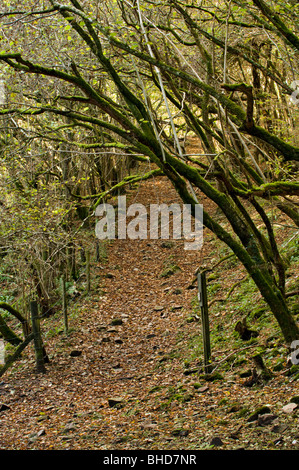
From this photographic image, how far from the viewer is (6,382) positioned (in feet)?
25.1

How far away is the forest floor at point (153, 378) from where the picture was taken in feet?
14.9

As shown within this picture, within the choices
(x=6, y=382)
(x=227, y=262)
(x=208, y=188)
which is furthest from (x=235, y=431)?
(x=227, y=262)

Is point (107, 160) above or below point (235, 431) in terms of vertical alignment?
above

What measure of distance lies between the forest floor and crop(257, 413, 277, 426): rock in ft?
0.05

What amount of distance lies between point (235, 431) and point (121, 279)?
27.5 feet

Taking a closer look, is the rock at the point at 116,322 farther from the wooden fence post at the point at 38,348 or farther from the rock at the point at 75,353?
the wooden fence post at the point at 38,348

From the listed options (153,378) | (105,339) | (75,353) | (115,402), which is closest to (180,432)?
(115,402)

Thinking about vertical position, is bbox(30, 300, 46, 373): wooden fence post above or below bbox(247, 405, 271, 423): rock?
below

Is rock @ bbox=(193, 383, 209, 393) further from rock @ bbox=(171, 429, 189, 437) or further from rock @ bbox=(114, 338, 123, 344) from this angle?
rock @ bbox=(114, 338, 123, 344)
